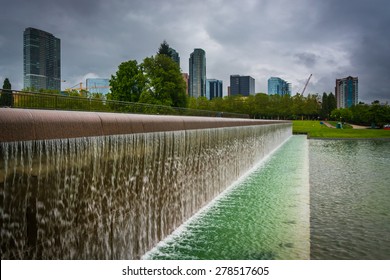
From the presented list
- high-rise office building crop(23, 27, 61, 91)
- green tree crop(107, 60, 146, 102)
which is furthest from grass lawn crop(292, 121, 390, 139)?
high-rise office building crop(23, 27, 61, 91)

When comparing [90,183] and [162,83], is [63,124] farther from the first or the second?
[162,83]

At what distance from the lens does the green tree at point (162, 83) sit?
1986 inches

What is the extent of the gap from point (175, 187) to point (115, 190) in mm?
2904

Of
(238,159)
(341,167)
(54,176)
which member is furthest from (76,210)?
(341,167)

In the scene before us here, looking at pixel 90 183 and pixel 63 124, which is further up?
pixel 63 124

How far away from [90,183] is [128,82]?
4787 centimetres

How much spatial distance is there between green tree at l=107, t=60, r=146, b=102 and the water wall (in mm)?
43477

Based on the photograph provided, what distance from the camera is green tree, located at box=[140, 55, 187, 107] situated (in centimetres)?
5044

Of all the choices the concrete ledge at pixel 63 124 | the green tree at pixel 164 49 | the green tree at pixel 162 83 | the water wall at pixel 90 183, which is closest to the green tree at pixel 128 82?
the green tree at pixel 162 83

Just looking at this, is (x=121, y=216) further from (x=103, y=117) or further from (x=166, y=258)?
(x=103, y=117)

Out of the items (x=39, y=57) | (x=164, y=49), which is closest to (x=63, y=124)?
(x=164, y=49)

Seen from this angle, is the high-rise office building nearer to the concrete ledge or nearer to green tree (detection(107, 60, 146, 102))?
green tree (detection(107, 60, 146, 102))

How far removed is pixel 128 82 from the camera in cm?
5150

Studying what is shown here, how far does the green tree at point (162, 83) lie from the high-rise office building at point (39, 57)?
132949 millimetres
